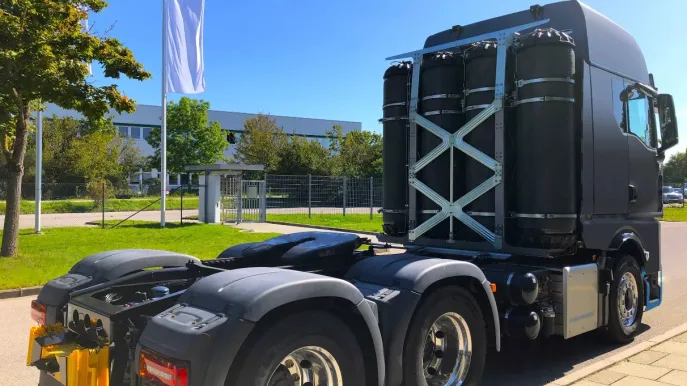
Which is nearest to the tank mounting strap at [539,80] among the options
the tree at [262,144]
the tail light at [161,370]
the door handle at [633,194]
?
the door handle at [633,194]

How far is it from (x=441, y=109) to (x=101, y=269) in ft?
10.9

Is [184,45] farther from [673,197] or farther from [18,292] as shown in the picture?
[673,197]

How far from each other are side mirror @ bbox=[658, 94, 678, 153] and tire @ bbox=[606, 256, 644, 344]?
1593 millimetres

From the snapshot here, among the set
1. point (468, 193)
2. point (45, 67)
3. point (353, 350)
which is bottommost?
point (353, 350)

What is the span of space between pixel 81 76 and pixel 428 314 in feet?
34.1

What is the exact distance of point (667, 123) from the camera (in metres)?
6.43

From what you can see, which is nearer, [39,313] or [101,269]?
[39,313]

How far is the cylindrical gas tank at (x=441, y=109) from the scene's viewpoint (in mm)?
5215

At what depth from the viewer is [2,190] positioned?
39094 mm

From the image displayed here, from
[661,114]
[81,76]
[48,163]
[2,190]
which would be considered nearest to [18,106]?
[81,76]

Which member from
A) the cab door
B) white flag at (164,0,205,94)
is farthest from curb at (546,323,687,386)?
white flag at (164,0,205,94)

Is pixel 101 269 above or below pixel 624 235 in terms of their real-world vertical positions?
below

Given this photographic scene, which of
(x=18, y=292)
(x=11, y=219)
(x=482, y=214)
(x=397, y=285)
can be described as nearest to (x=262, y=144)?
(x=11, y=219)

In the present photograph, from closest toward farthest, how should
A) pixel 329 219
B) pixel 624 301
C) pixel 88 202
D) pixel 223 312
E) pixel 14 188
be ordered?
pixel 223 312, pixel 624 301, pixel 14 188, pixel 329 219, pixel 88 202
